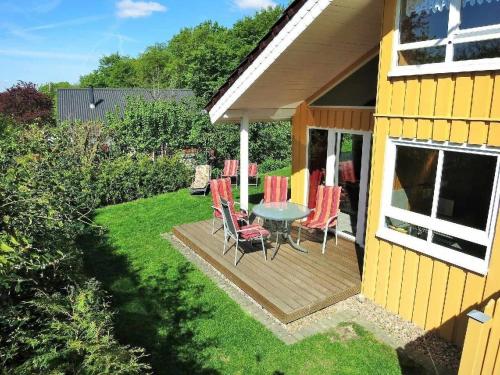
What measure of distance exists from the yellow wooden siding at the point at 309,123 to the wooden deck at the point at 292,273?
1.73 meters

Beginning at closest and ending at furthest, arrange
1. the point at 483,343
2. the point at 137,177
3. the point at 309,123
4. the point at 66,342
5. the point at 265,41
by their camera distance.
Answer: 1. the point at 66,342
2. the point at 483,343
3. the point at 265,41
4. the point at 309,123
5. the point at 137,177

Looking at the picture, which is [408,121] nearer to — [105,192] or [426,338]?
[426,338]

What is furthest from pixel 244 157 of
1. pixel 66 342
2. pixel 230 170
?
pixel 66 342

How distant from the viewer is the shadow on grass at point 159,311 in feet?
14.9

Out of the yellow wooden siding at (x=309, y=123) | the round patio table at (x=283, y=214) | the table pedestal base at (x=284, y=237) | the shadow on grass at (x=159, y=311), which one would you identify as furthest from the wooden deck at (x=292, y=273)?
the yellow wooden siding at (x=309, y=123)

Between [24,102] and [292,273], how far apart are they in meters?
40.5

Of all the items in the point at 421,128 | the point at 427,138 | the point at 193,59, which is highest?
the point at 193,59

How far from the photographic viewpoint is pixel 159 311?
554 cm

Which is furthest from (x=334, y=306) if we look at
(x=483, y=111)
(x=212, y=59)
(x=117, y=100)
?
(x=117, y=100)

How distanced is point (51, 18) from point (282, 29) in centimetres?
6859

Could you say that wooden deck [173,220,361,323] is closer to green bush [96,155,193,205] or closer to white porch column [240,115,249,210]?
white porch column [240,115,249,210]

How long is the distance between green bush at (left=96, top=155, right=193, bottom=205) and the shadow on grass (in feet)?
13.5

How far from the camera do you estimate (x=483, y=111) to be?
13.1 feet

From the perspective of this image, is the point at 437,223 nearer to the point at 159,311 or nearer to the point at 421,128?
the point at 421,128
